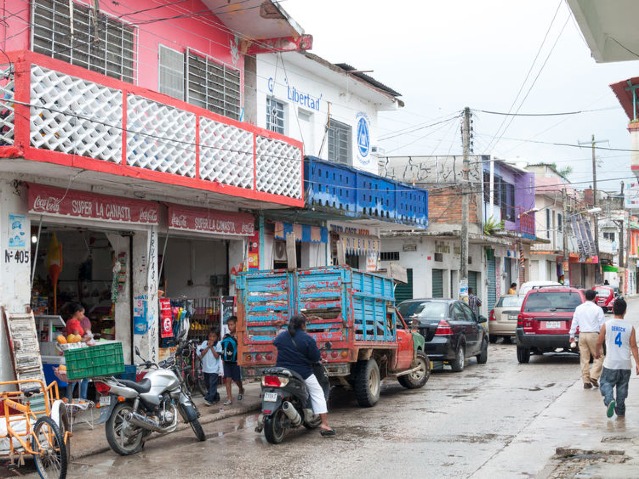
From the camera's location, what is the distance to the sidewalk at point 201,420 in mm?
9609

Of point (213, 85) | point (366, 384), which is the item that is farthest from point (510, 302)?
point (366, 384)

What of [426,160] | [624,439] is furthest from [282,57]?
[426,160]

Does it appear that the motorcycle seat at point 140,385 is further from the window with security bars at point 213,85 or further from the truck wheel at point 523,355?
the truck wheel at point 523,355

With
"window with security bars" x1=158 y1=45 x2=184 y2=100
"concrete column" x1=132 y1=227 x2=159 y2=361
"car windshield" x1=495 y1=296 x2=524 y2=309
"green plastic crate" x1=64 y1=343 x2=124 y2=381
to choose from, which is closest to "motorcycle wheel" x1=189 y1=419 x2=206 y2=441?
"green plastic crate" x1=64 y1=343 x2=124 y2=381

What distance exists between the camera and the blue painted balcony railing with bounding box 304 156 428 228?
17344 millimetres

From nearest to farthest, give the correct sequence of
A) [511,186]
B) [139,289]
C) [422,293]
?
1. [139,289]
2. [422,293]
3. [511,186]

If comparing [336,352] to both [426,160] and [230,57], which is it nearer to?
[230,57]

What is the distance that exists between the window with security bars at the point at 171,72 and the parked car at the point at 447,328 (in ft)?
21.3

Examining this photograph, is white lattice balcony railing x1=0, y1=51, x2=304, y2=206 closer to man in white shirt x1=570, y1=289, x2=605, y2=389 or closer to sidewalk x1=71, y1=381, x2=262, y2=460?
sidewalk x1=71, y1=381, x2=262, y2=460

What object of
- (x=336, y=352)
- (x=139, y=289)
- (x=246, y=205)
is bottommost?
(x=336, y=352)

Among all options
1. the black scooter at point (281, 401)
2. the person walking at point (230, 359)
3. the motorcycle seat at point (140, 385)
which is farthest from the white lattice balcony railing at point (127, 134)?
the black scooter at point (281, 401)

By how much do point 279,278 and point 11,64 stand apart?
4.89 m

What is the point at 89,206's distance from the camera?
40.4 feet

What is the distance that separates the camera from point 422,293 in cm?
3016
